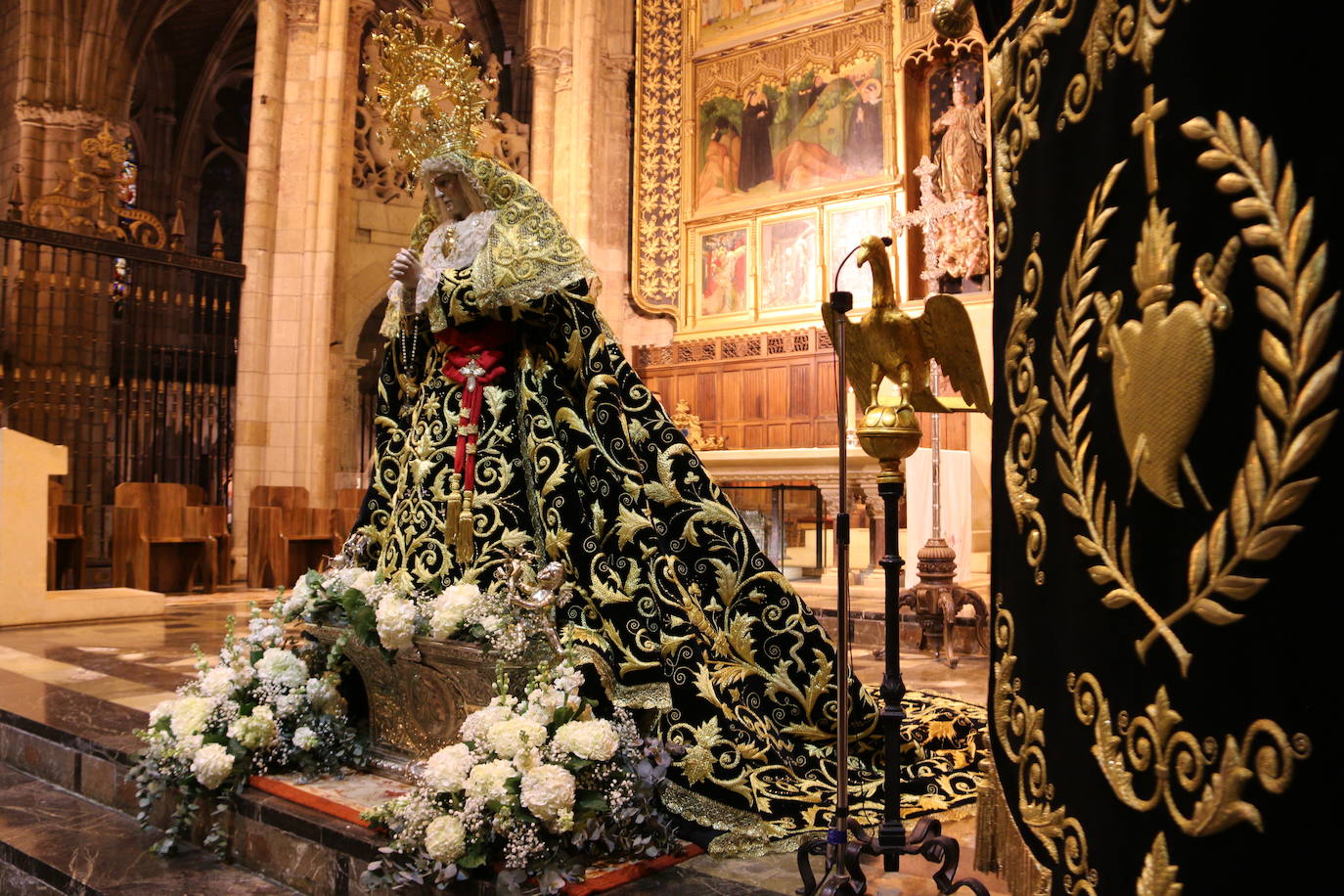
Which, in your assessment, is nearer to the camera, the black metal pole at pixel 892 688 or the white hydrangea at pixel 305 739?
the black metal pole at pixel 892 688

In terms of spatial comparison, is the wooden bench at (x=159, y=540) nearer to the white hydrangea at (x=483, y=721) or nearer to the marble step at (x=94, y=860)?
the marble step at (x=94, y=860)

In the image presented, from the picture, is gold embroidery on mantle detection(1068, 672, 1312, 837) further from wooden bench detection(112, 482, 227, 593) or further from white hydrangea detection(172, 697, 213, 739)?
wooden bench detection(112, 482, 227, 593)

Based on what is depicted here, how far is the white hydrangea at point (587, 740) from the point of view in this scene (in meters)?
2.55

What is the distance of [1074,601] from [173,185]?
23807 millimetres

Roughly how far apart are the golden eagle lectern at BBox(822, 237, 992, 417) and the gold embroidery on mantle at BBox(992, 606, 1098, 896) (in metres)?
1.15

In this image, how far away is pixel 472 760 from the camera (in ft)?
8.51

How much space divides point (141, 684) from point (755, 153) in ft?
33.0

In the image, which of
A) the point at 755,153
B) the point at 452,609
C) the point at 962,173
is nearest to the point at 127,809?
the point at 452,609

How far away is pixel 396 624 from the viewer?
117 inches

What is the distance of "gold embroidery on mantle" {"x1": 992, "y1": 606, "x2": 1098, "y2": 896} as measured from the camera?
82 centimetres

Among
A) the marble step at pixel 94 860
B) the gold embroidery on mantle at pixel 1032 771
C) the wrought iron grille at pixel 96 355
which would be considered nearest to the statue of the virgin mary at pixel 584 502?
the marble step at pixel 94 860

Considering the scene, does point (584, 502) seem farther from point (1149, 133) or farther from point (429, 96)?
point (1149, 133)

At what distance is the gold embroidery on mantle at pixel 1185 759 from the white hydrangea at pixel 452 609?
232 cm

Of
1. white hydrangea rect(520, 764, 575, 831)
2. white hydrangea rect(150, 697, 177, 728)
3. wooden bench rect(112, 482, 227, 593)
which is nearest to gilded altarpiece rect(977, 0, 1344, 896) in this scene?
white hydrangea rect(520, 764, 575, 831)
